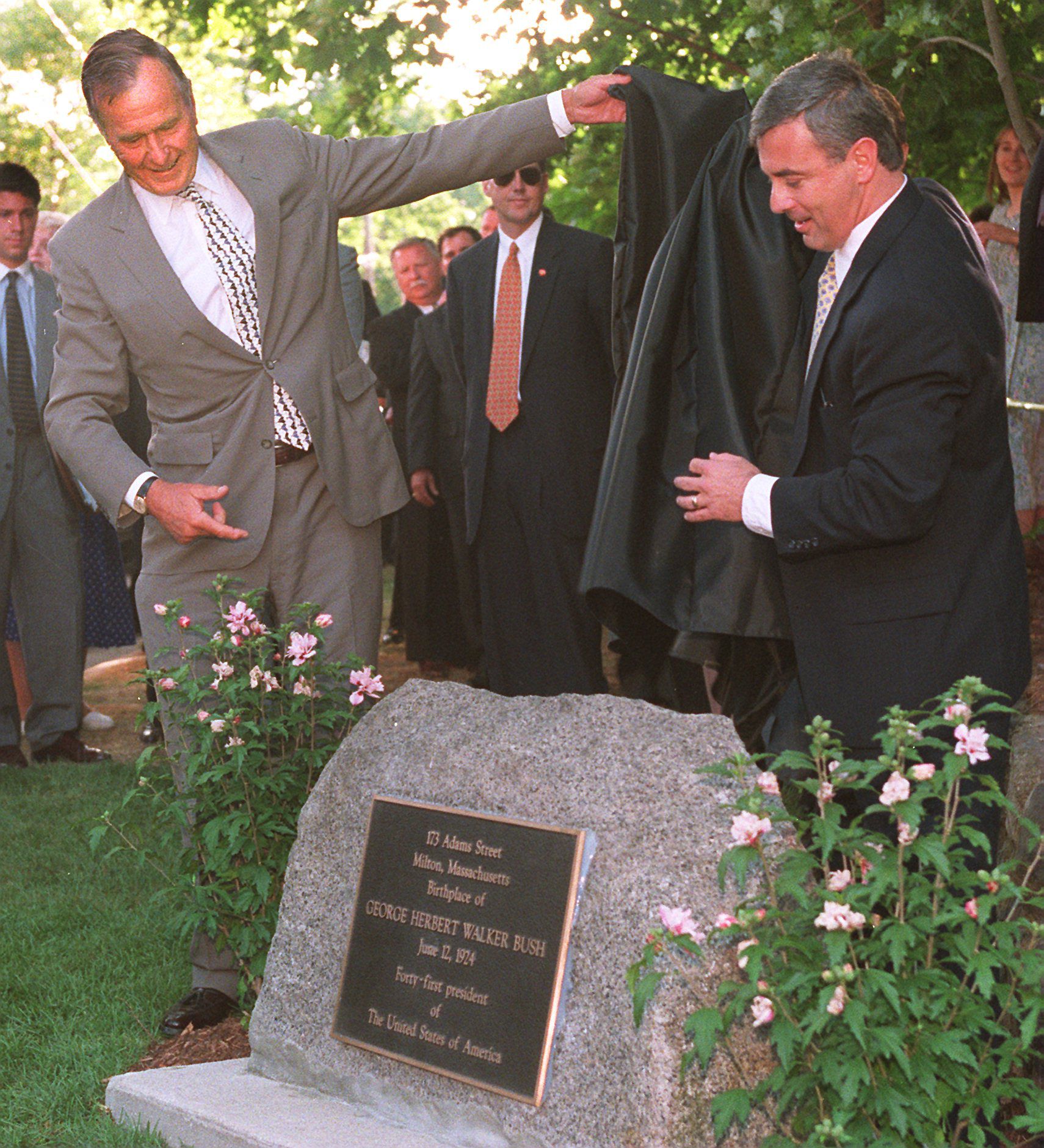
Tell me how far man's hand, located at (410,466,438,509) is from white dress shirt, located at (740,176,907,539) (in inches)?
216

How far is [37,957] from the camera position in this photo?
15.5 ft

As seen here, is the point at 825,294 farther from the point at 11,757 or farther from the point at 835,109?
the point at 11,757

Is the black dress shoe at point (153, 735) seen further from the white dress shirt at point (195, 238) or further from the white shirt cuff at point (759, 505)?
the white shirt cuff at point (759, 505)

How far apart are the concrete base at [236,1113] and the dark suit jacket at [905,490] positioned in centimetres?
138

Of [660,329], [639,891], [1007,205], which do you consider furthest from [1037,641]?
[639,891]

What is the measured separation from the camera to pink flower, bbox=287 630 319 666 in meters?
3.93

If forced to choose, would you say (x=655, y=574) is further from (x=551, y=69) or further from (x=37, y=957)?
(x=551, y=69)

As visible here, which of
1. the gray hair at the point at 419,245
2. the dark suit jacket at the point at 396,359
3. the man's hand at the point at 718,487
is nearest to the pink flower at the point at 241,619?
the man's hand at the point at 718,487

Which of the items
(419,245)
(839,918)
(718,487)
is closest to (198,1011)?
(718,487)

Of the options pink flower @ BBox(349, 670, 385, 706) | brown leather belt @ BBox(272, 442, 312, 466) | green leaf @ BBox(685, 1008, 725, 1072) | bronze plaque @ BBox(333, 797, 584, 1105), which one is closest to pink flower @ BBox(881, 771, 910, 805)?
green leaf @ BBox(685, 1008, 725, 1072)

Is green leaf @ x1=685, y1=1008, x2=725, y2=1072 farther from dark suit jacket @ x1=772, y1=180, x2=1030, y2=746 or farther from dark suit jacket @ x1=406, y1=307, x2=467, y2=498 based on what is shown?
dark suit jacket @ x1=406, y1=307, x2=467, y2=498

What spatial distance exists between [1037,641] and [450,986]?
139 inches

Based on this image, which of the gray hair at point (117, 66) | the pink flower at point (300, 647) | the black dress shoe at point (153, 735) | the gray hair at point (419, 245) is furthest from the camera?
the gray hair at point (419, 245)

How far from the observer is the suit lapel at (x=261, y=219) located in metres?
4.07
